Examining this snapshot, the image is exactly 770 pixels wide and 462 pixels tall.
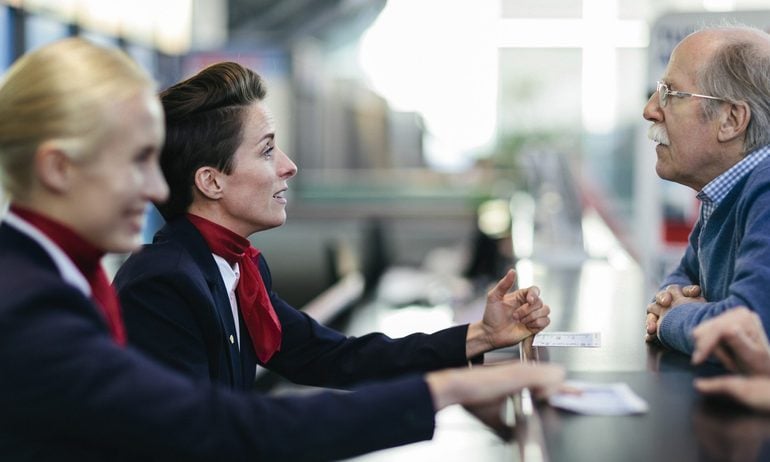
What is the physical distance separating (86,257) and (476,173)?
1464 centimetres

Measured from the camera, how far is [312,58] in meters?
14.3

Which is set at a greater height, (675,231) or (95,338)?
(95,338)

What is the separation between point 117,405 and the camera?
1230 mm

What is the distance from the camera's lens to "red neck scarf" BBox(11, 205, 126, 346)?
133 centimetres

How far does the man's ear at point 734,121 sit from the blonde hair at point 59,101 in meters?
1.28

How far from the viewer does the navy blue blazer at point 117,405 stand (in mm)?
1215

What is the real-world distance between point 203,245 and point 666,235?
14.0 ft

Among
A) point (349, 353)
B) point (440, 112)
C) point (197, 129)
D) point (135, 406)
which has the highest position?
point (440, 112)

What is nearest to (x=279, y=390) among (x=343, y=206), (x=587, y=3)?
(x=343, y=206)

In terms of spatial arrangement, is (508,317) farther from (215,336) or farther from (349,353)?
(215,336)

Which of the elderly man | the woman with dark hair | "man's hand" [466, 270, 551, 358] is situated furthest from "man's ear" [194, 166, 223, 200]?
the elderly man

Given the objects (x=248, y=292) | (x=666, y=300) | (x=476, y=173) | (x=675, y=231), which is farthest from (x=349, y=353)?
(x=476, y=173)

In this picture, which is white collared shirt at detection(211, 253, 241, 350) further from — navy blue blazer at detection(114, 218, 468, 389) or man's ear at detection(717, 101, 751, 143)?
man's ear at detection(717, 101, 751, 143)

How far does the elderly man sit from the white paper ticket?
0.13 meters
